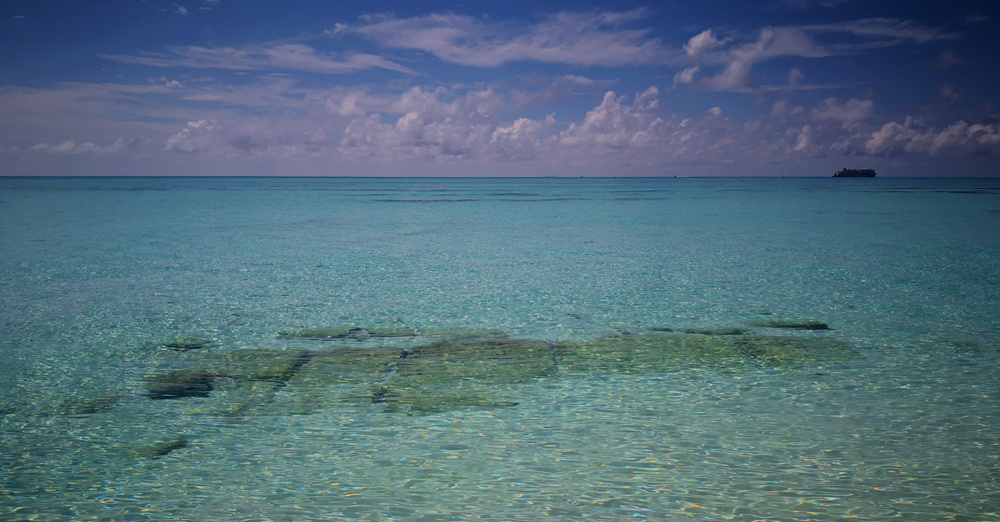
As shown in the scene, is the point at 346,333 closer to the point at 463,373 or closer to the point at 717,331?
the point at 463,373

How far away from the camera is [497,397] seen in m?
6.54

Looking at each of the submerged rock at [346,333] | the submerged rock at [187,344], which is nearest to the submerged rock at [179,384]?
the submerged rock at [187,344]

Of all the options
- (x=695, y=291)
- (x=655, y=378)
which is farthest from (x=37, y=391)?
(x=695, y=291)

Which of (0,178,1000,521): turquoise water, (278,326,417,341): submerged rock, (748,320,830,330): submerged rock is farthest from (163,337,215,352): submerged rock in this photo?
(748,320,830,330): submerged rock

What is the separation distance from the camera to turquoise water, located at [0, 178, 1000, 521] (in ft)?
15.2

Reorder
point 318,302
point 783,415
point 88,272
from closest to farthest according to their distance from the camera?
point 783,415
point 318,302
point 88,272

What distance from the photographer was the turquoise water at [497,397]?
4645 millimetres

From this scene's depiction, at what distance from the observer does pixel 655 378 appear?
719 centimetres

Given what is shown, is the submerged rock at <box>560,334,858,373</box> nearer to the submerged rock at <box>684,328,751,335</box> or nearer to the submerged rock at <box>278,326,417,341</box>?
the submerged rock at <box>684,328,751,335</box>

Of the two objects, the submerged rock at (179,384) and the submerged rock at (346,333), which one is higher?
the submerged rock at (346,333)

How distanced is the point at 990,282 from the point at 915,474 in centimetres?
1077

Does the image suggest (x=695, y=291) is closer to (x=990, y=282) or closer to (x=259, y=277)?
(x=990, y=282)

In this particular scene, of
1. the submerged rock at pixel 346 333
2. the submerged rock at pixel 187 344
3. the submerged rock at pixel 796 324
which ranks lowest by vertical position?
the submerged rock at pixel 187 344

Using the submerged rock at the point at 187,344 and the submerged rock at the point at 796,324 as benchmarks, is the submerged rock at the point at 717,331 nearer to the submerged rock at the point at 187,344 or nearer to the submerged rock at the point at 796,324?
the submerged rock at the point at 796,324
